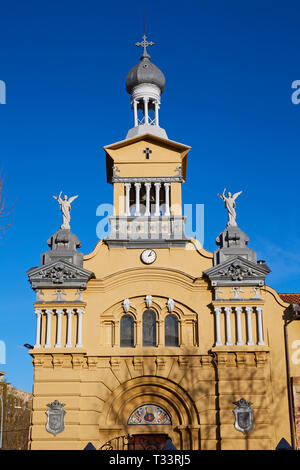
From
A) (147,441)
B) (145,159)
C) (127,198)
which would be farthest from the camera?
(145,159)

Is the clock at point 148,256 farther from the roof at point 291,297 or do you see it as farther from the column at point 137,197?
the roof at point 291,297

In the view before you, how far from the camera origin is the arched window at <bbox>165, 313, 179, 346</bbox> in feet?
95.6

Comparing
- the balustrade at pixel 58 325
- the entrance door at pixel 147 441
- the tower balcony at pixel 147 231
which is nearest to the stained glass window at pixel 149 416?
the entrance door at pixel 147 441

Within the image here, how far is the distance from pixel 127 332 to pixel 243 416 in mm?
6226

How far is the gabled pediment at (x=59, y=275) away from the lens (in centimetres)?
2938

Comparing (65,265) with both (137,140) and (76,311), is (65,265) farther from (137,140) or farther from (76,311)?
(137,140)

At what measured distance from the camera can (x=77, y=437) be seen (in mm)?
27250

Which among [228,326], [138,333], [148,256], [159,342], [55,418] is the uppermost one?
[148,256]

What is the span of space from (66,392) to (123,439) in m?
3.16

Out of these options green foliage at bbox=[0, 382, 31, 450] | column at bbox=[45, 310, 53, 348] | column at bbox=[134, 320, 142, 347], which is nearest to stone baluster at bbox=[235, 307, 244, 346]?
column at bbox=[134, 320, 142, 347]

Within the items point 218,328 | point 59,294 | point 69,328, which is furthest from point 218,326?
point 59,294

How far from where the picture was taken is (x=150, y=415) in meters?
28.4

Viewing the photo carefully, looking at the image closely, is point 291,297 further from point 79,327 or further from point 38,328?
point 38,328
